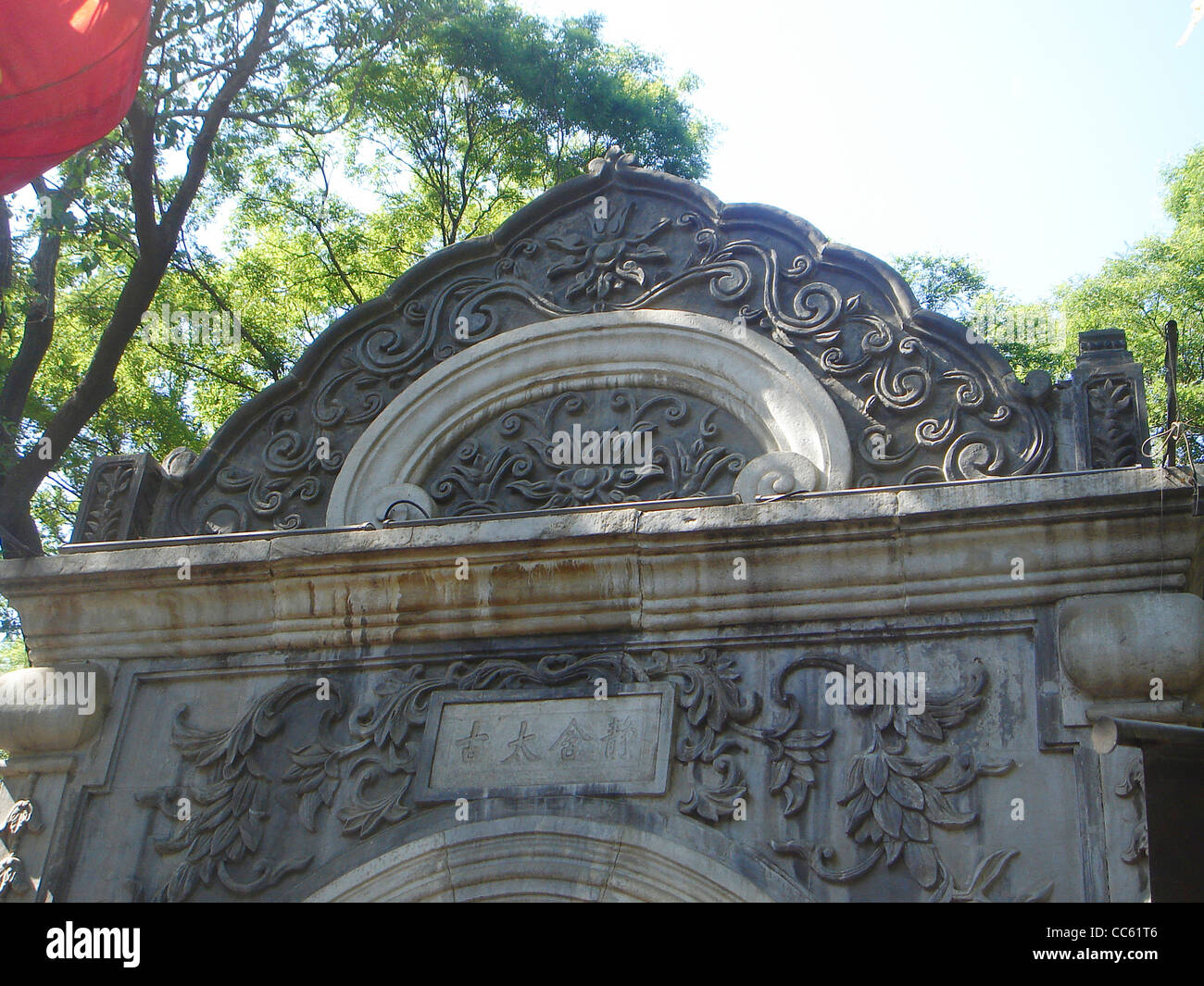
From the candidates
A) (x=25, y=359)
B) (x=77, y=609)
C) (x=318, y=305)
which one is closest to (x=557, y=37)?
(x=318, y=305)

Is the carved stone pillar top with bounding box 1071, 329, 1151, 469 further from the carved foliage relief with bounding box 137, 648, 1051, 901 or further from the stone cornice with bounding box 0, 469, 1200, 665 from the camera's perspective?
the carved foliage relief with bounding box 137, 648, 1051, 901

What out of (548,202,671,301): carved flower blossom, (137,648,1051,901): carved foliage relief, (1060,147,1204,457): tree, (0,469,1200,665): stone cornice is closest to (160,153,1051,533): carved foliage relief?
(548,202,671,301): carved flower blossom

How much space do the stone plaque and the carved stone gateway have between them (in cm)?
2

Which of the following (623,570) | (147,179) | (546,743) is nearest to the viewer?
(546,743)

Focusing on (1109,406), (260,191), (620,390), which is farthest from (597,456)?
(260,191)

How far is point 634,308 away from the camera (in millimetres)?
6414

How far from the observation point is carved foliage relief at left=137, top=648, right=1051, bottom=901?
485 centimetres

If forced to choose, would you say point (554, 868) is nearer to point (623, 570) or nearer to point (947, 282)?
point (623, 570)

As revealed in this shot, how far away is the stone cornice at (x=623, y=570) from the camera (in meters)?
5.05

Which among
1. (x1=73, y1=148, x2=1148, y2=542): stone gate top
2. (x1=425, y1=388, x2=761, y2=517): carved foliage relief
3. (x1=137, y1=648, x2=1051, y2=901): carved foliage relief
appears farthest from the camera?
(x1=425, y1=388, x2=761, y2=517): carved foliage relief

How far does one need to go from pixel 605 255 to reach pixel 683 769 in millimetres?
2760

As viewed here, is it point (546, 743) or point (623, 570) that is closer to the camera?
point (546, 743)
